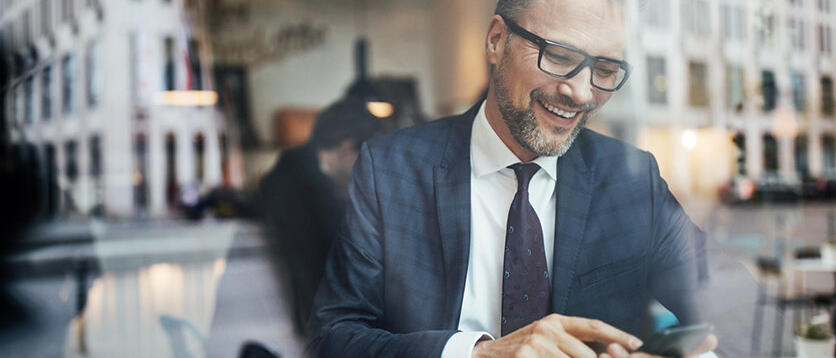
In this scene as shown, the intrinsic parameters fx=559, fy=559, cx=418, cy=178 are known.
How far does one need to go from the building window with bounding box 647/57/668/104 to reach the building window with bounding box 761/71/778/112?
0.76 meters

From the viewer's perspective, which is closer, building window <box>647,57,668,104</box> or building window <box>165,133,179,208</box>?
building window <box>647,57,668,104</box>

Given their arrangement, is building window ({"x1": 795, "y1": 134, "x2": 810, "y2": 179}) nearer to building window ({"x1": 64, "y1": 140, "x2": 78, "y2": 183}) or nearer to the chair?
the chair

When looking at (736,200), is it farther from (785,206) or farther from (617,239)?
(617,239)

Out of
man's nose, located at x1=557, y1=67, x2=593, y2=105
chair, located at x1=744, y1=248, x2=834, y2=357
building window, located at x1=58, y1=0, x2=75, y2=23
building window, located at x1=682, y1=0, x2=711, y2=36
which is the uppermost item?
building window, located at x1=58, y1=0, x2=75, y2=23

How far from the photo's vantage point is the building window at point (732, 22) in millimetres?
1813

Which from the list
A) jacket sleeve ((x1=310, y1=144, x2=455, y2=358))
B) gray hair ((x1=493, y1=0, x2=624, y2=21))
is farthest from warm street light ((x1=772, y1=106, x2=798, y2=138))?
jacket sleeve ((x1=310, y1=144, x2=455, y2=358))

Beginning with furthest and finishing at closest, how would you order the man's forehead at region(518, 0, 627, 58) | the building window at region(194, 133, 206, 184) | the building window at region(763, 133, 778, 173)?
the building window at region(194, 133, 206, 184) → the building window at region(763, 133, 778, 173) → the man's forehead at region(518, 0, 627, 58)

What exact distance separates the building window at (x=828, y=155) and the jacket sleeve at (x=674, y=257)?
1.52 meters

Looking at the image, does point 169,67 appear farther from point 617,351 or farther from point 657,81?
point 617,351

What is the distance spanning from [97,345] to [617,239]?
7.38ft

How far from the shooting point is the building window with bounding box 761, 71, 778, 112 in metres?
2.08

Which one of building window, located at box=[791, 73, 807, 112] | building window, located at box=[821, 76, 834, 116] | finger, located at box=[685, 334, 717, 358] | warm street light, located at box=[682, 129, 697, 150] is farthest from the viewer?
building window, located at box=[821, 76, 834, 116]

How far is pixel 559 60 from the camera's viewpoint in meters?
1.27

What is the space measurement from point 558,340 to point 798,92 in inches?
74.3
